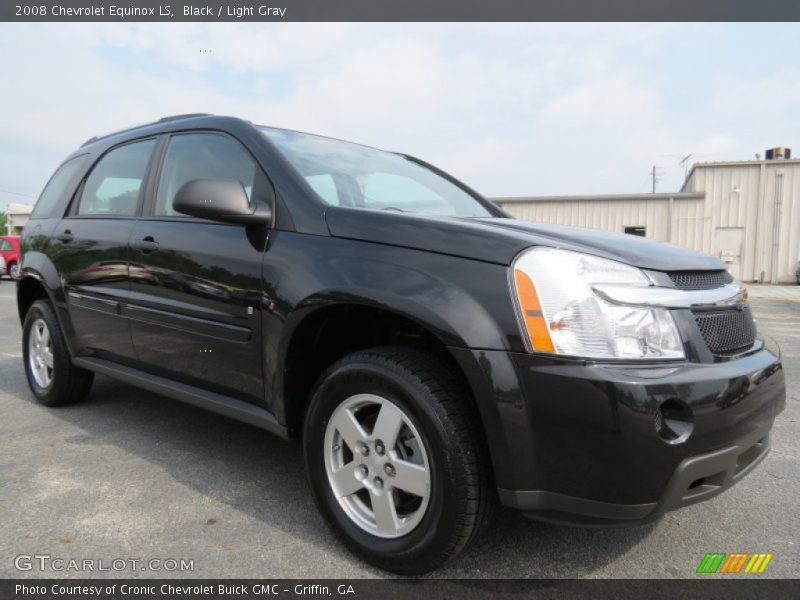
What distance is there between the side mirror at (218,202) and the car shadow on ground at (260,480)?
1248 millimetres

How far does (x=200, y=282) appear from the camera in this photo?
270cm

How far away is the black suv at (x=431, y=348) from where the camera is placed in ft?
5.66

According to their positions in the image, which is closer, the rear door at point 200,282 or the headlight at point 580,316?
the headlight at point 580,316

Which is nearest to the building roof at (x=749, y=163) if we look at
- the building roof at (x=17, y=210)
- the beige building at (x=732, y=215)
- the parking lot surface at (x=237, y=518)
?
the beige building at (x=732, y=215)

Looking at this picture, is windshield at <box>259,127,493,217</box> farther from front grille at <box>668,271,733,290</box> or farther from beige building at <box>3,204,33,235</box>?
beige building at <box>3,204,33,235</box>

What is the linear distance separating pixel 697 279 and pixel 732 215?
22.6 meters

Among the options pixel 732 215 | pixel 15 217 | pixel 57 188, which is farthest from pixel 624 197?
pixel 15 217

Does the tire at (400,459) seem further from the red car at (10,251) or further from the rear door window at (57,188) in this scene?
the red car at (10,251)

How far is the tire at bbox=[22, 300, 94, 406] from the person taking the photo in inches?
153

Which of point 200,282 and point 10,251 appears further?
point 10,251

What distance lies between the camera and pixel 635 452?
1674 mm

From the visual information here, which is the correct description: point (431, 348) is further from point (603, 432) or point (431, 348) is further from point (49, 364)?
point (49, 364)

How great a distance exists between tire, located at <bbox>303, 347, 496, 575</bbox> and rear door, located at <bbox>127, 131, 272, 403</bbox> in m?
0.50

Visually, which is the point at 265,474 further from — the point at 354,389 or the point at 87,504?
the point at 354,389
